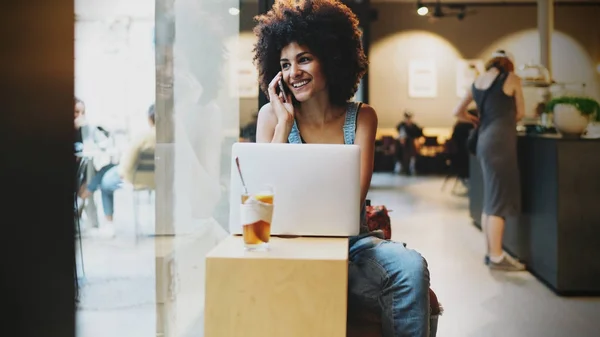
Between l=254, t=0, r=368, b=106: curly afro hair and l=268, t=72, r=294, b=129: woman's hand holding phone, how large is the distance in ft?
0.24

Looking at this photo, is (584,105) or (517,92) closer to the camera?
(584,105)

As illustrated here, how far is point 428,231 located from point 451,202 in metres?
2.22

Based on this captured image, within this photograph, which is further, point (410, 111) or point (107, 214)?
point (410, 111)

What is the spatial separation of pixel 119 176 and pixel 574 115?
2.73 m

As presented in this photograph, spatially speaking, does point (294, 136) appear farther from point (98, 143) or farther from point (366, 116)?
point (98, 143)

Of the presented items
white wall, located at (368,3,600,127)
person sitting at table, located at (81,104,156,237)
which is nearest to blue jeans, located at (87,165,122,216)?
person sitting at table, located at (81,104,156,237)

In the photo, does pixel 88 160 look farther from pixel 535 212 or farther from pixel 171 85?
pixel 535 212

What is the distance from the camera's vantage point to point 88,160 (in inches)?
95.3

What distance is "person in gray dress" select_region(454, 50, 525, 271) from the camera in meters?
4.30

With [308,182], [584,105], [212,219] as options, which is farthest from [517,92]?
[308,182]

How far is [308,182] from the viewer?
5.48 feet

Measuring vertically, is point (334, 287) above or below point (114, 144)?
below

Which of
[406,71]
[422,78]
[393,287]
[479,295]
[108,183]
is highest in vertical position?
[406,71]

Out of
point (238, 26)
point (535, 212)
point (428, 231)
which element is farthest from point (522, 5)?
point (238, 26)
